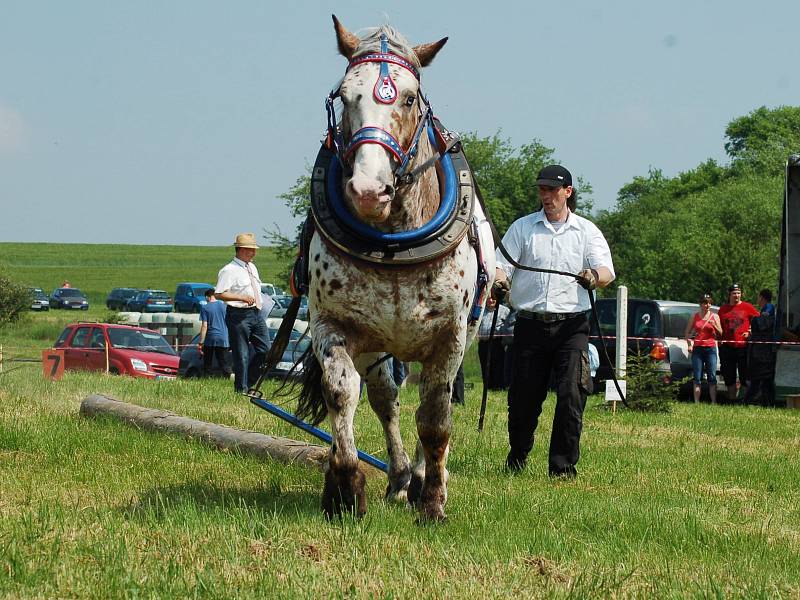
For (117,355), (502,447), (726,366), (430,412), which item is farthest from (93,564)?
(117,355)

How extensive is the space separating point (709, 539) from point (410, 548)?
159 cm

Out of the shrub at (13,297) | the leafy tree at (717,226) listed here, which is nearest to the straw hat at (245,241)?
the leafy tree at (717,226)

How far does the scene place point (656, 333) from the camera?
19141 mm

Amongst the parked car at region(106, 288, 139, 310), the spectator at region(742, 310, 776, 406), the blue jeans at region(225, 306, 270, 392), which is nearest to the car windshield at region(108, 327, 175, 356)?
the blue jeans at region(225, 306, 270, 392)

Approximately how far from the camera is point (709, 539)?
5.59 m

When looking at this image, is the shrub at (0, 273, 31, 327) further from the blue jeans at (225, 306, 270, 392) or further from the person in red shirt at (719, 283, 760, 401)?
the blue jeans at (225, 306, 270, 392)

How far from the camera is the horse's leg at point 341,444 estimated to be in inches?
219

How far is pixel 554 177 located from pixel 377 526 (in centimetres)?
367

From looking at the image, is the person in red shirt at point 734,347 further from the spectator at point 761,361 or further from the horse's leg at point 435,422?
the horse's leg at point 435,422

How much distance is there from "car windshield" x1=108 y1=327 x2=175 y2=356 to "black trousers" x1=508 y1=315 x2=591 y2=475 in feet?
53.5

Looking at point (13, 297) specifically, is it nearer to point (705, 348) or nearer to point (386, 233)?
point (705, 348)

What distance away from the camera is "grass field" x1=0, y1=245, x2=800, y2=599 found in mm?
4344

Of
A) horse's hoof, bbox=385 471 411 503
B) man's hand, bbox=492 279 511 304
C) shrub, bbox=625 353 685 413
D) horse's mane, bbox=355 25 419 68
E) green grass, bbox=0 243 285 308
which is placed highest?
green grass, bbox=0 243 285 308

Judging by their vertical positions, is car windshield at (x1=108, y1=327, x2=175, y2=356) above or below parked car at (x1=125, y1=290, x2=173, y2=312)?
below
